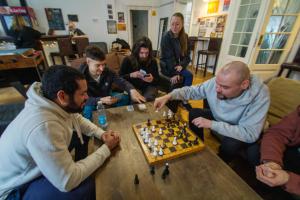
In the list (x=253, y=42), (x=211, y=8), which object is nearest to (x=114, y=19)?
(x=211, y=8)

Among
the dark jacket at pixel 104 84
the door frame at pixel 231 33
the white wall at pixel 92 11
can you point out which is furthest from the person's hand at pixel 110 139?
the white wall at pixel 92 11

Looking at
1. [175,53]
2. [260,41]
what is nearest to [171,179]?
[175,53]

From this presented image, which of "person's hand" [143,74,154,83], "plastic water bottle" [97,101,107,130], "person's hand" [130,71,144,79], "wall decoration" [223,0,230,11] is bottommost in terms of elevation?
"plastic water bottle" [97,101,107,130]

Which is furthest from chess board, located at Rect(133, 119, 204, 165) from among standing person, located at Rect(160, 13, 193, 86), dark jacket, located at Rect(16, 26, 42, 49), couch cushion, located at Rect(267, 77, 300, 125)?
dark jacket, located at Rect(16, 26, 42, 49)

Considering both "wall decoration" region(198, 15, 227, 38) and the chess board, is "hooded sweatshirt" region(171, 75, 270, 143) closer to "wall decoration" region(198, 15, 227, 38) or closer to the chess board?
the chess board

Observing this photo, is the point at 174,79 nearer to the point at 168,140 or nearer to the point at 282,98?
the point at 282,98

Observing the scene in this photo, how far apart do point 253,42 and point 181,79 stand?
66.7 inches

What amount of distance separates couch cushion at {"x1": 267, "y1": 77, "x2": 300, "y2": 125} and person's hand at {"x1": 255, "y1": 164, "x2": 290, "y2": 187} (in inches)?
29.5

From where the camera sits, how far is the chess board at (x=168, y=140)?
812 mm

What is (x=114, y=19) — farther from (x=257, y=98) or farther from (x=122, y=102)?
(x=257, y=98)

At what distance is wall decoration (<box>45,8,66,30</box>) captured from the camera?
185 inches

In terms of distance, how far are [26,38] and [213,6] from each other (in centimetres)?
460

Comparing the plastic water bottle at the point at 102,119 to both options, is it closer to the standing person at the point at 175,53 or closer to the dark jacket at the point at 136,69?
the dark jacket at the point at 136,69

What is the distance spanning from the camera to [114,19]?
543cm
